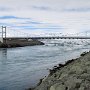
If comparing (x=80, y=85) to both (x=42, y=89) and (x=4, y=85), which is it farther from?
(x=4, y=85)

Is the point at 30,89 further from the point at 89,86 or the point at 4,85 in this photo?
the point at 89,86

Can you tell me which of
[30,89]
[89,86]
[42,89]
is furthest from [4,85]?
[89,86]

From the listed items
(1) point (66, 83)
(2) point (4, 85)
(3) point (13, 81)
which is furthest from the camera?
(3) point (13, 81)

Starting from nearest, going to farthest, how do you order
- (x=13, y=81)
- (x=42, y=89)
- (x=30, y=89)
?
(x=42, y=89)
(x=30, y=89)
(x=13, y=81)

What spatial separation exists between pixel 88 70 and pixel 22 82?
22.6ft

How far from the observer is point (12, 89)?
15.7 metres

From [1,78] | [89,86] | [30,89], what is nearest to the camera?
[89,86]

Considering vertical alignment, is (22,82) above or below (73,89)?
below

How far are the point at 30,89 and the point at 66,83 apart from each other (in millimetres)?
4925

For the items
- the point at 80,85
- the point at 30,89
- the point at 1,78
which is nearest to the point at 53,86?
the point at 80,85

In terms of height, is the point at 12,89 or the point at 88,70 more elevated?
the point at 88,70

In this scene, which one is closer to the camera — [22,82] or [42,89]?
[42,89]

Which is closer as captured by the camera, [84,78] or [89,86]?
[89,86]

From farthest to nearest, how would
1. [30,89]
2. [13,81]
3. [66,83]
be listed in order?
1. [13,81]
2. [30,89]
3. [66,83]
